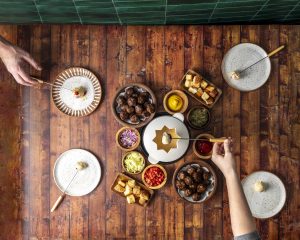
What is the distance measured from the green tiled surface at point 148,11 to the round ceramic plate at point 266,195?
1.49 metres

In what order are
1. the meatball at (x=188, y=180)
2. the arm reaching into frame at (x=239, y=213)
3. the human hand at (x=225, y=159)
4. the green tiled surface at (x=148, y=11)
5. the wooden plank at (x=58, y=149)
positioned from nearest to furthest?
1. the arm reaching into frame at (x=239, y=213)
2. the human hand at (x=225, y=159)
3. the green tiled surface at (x=148, y=11)
4. the meatball at (x=188, y=180)
5. the wooden plank at (x=58, y=149)

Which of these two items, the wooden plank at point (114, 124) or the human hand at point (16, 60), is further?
the wooden plank at point (114, 124)

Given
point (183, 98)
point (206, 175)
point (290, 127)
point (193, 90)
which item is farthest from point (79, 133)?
point (290, 127)

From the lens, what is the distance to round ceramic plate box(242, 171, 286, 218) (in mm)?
3424

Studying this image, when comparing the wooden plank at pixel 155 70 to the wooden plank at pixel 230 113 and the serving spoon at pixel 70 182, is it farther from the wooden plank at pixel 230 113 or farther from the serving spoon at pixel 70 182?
the serving spoon at pixel 70 182

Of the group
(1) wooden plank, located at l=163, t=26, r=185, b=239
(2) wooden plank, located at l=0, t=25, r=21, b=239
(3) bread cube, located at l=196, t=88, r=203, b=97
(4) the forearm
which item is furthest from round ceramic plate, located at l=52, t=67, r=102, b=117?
(4) the forearm

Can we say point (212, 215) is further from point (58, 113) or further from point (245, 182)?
point (58, 113)

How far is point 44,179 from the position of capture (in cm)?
355

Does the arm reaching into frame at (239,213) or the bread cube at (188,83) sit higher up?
the bread cube at (188,83)

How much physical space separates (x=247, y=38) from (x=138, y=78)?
1.09 m

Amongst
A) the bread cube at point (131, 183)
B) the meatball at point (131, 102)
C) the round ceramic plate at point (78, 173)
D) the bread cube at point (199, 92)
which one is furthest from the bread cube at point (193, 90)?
the round ceramic plate at point (78, 173)

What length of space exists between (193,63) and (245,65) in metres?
0.48

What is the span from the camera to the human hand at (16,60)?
10.4ft

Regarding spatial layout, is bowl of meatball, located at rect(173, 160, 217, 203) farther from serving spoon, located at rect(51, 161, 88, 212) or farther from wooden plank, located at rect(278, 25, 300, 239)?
serving spoon, located at rect(51, 161, 88, 212)
